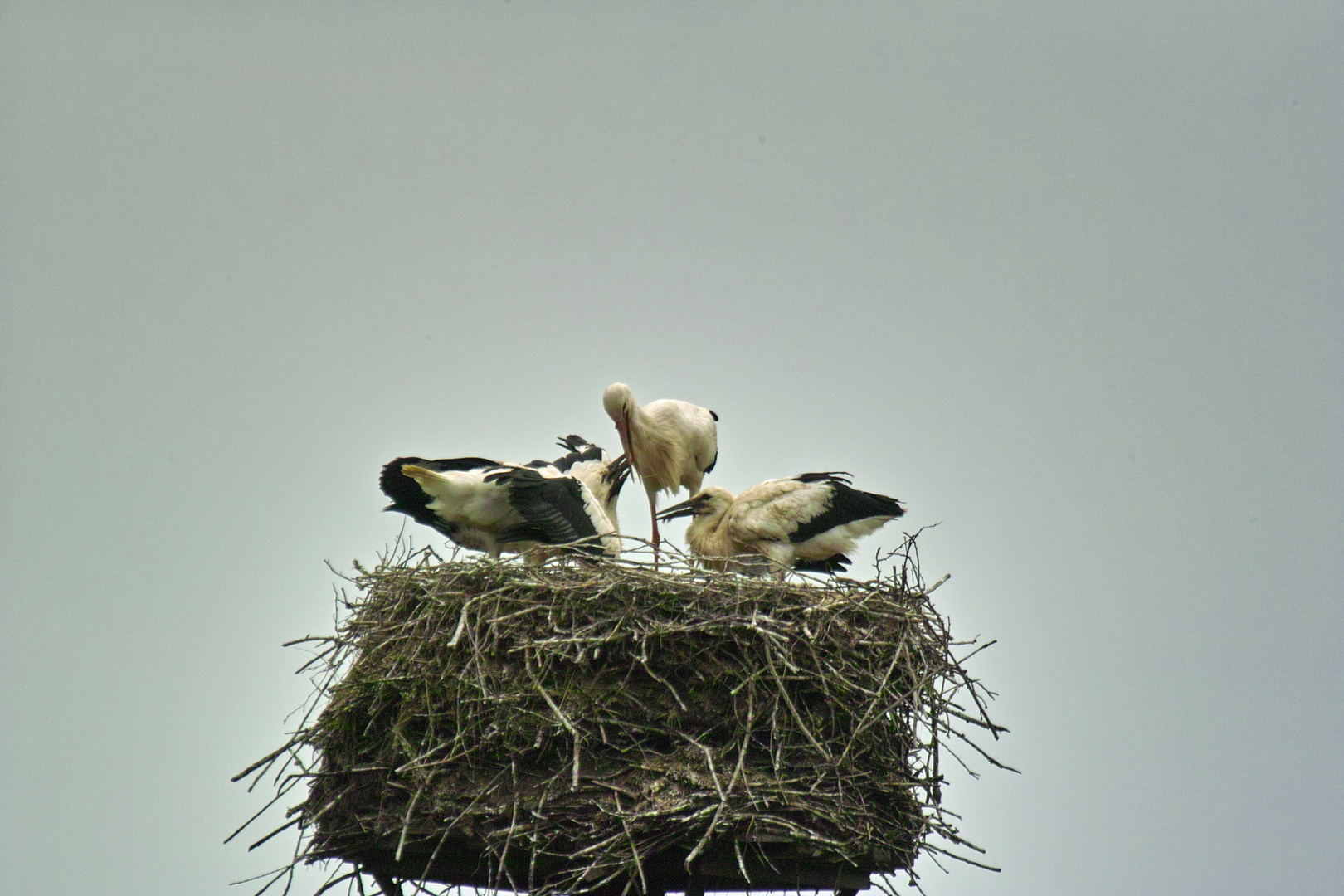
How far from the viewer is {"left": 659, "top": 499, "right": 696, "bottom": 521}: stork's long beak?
7.09m

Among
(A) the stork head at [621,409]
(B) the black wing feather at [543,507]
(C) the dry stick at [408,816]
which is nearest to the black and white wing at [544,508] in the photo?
(B) the black wing feather at [543,507]

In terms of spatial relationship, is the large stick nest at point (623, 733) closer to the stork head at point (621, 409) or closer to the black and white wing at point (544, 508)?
the black and white wing at point (544, 508)

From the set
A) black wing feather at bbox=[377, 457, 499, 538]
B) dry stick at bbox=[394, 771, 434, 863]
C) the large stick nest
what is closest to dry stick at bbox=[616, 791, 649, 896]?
the large stick nest

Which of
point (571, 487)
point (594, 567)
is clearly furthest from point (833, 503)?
point (594, 567)

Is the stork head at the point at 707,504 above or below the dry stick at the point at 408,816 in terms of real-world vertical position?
above

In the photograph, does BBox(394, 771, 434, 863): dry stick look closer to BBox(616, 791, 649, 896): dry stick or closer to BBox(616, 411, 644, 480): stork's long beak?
BBox(616, 791, 649, 896): dry stick

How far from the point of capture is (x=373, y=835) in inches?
176

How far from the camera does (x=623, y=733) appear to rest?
4461mm

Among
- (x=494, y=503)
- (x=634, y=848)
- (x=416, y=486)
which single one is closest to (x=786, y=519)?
(x=494, y=503)

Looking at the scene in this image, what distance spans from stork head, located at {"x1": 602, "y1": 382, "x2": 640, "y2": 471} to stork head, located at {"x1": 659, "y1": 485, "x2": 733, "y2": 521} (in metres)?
0.37

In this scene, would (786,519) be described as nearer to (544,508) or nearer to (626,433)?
(626,433)

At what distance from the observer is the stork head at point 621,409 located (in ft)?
22.9

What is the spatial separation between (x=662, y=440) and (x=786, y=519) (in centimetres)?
78

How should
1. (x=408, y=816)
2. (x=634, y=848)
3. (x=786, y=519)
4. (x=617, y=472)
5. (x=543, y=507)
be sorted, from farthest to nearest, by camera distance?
(x=617, y=472) → (x=786, y=519) → (x=543, y=507) → (x=408, y=816) → (x=634, y=848)
